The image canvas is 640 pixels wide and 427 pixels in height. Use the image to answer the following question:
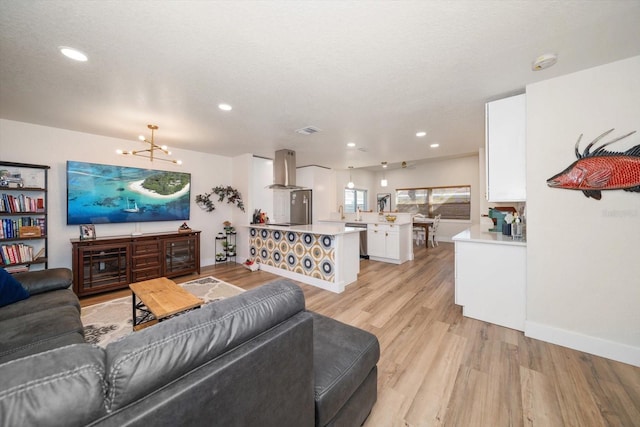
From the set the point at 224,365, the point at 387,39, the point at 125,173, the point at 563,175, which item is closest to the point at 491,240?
the point at 563,175

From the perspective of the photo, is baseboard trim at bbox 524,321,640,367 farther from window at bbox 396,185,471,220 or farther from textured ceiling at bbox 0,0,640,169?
window at bbox 396,185,471,220

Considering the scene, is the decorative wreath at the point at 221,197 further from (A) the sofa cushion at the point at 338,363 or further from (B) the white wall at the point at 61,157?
(A) the sofa cushion at the point at 338,363

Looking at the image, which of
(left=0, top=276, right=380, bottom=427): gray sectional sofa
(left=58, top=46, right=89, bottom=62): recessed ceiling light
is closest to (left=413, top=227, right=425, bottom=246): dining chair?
(left=0, top=276, right=380, bottom=427): gray sectional sofa

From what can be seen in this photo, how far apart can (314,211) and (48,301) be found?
5.20 meters

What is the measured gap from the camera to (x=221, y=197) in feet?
18.1

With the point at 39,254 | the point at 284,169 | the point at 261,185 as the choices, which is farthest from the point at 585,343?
the point at 39,254

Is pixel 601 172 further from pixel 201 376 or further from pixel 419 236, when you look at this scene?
pixel 419 236

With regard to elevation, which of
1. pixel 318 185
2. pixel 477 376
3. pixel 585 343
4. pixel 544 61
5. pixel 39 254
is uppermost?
pixel 544 61

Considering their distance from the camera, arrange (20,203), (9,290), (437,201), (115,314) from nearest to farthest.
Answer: (9,290)
(115,314)
(20,203)
(437,201)

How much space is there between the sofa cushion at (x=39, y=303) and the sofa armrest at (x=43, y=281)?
68mm

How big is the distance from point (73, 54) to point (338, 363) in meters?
2.99

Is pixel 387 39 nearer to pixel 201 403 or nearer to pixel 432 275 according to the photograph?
pixel 201 403

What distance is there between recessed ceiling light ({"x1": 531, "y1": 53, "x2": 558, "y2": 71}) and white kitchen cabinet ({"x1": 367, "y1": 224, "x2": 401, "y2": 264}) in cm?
360

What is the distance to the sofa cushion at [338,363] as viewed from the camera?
1.14 metres
